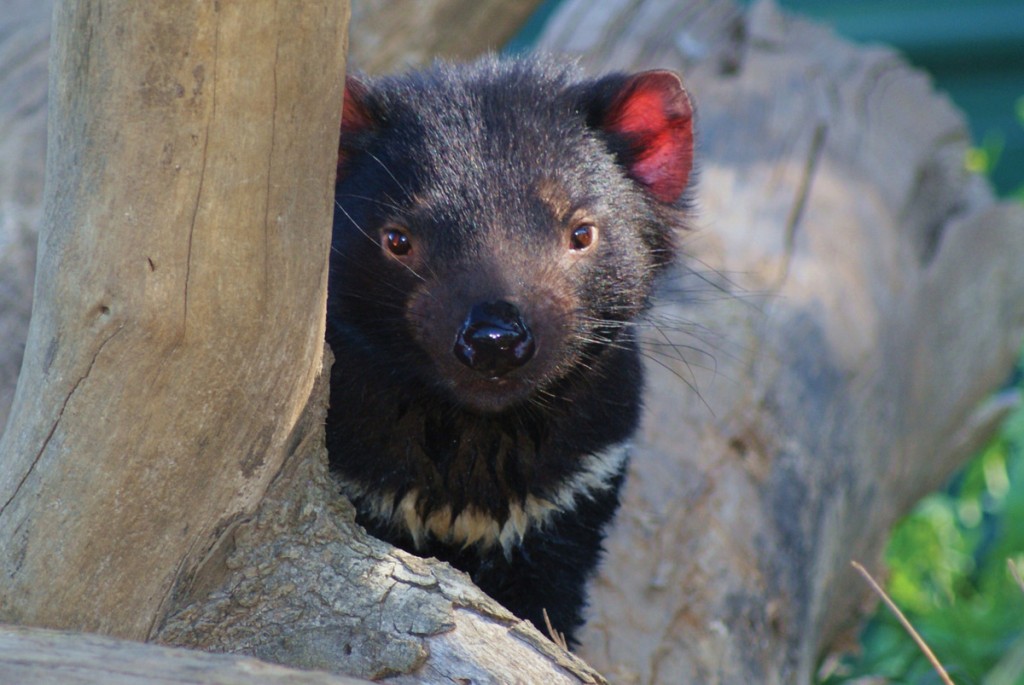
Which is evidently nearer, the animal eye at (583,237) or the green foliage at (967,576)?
the animal eye at (583,237)

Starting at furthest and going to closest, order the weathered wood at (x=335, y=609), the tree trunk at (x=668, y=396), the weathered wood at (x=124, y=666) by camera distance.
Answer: the weathered wood at (x=335, y=609) → the tree trunk at (x=668, y=396) → the weathered wood at (x=124, y=666)

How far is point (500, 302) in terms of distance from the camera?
7.15 ft

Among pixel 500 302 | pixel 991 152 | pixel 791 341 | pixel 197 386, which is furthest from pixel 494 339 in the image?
pixel 991 152

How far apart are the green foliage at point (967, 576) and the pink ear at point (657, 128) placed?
2049 mm

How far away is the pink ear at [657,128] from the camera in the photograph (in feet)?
8.79

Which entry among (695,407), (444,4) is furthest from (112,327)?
(444,4)

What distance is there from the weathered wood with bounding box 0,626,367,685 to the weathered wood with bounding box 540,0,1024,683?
1.49 metres

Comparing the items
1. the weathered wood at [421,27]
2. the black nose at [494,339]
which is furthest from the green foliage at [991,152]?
the black nose at [494,339]

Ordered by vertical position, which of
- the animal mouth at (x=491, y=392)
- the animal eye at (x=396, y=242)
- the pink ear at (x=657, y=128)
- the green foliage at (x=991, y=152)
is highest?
the green foliage at (x=991, y=152)

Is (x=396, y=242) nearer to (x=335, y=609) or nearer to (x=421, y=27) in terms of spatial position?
(x=335, y=609)

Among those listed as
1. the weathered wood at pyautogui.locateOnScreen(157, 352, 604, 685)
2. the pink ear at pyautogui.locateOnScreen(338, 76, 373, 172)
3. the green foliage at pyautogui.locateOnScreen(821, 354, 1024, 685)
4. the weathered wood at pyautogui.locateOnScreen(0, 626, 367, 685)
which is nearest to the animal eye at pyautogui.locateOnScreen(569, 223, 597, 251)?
the pink ear at pyautogui.locateOnScreen(338, 76, 373, 172)

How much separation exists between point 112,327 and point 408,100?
1.00m

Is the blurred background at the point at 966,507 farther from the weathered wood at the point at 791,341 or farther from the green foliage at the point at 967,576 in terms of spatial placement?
the weathered wood at the point at 791,341

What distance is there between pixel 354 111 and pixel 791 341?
1917 millimetres
